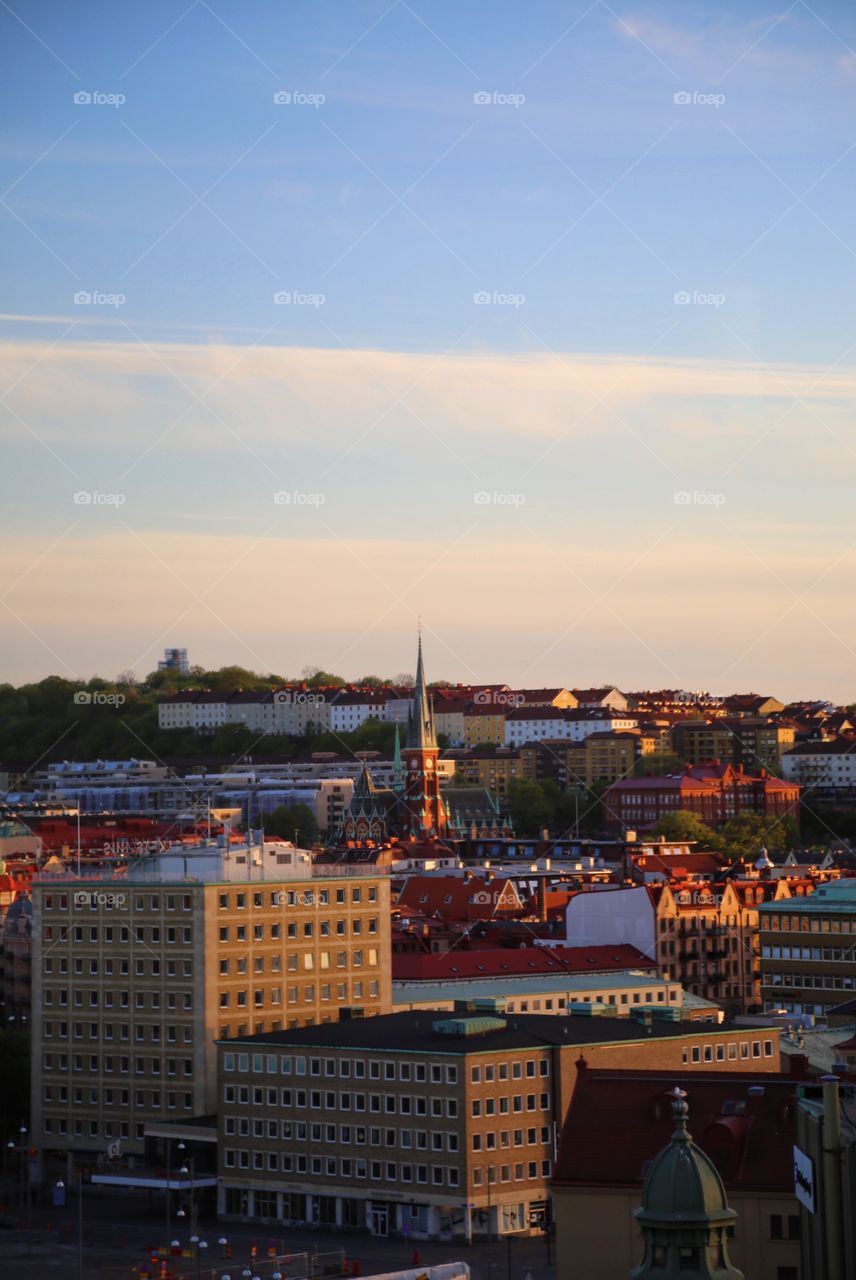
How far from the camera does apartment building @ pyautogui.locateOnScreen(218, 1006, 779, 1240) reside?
97.0ft

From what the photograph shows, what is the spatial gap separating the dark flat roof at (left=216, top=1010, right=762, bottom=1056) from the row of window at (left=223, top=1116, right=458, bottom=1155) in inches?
35.7

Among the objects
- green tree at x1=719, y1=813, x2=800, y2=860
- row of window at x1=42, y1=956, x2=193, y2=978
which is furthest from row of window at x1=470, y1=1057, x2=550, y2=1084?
green tree at x1=719, y1=813, x2=800, y2=860

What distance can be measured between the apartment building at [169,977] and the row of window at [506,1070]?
196 inches

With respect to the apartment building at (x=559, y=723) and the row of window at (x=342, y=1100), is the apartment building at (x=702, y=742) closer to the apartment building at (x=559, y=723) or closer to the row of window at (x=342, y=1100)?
the apartment building at (x=559, y=723)

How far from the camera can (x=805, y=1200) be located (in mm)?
13508

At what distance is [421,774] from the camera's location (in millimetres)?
94125

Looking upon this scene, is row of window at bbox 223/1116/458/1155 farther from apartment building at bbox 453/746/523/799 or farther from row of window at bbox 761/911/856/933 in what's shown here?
apartment building at bbox 453/746/523/799

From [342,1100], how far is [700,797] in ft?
200

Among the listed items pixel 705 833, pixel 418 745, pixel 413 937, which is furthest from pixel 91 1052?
pixel 418 745

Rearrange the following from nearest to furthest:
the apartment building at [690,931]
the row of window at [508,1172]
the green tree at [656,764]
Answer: the row of window at [508,1172]
the apartment building at [690,931]
the green tree at [656,764]

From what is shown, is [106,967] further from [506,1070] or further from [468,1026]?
[506,1070]

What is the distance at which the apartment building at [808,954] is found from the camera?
45.6 metres

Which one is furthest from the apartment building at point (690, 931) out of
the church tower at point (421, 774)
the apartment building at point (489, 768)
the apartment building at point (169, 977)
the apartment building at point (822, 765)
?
the apartment building at point (489, 768)

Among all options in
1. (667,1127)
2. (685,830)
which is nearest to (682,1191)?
(667,1127)
